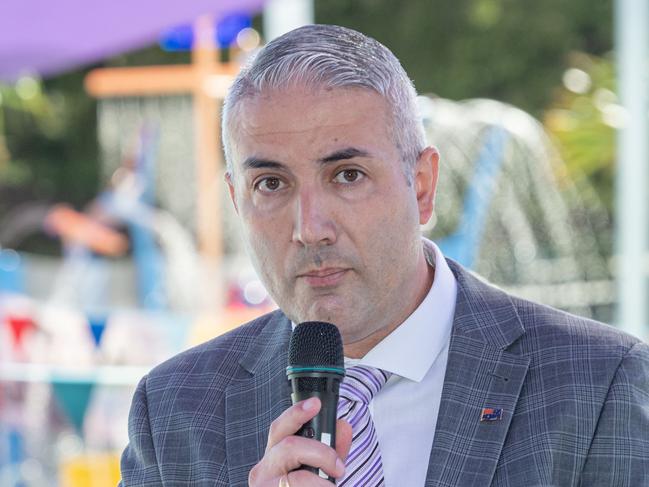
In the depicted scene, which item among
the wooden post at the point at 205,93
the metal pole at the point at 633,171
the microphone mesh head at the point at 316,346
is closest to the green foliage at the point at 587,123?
the wooden post at the point at 205,93

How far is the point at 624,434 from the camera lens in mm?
1945

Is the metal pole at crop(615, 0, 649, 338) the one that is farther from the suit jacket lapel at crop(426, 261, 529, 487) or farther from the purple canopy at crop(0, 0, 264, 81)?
the suit jacket lapel at crop(426, 261, 529, 487)

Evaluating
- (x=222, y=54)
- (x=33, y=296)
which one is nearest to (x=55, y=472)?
(x=33, y=296)

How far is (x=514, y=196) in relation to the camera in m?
10.2

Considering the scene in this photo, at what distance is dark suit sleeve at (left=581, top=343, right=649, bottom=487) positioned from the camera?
1.91 metres

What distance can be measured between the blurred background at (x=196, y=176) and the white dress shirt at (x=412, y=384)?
6.50 feet

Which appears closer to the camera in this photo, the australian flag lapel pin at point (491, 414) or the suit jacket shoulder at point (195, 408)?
the australian flag lapel pin at point (491, 414)

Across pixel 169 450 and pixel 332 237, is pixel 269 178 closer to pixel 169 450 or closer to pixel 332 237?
pixel 332 237

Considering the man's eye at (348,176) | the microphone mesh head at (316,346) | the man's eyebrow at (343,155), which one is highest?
the man's eyebrow at (343,155)

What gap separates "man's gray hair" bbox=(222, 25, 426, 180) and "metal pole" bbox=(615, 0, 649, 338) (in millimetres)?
3660

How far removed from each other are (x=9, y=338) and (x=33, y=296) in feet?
45.1

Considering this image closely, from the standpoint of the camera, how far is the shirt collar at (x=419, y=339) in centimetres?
215

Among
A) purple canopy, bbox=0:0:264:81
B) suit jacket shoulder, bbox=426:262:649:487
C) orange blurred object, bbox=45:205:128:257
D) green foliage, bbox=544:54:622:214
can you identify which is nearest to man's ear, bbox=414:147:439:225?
suit jacket shoulder, bbox=426:262:649:487

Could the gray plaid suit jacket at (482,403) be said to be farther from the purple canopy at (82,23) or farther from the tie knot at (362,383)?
the purple canopy at (82,23)
